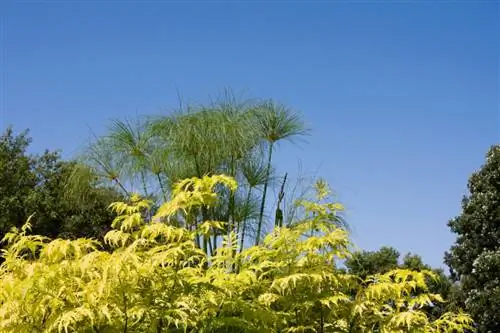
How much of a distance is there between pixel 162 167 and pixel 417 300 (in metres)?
3.48

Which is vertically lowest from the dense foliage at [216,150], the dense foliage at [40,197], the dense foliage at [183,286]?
the dense foliage at [183,286]

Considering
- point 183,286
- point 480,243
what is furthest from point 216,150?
point 480,243

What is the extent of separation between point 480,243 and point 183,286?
388 inches

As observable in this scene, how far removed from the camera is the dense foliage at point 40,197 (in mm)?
16875

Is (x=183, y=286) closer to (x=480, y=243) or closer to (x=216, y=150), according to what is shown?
(x=216, y=150)

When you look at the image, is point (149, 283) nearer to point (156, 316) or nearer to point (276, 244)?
point (156, 316)

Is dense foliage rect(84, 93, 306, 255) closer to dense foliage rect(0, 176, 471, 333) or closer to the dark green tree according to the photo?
dense foliage rect(0, 176, 471, 333)

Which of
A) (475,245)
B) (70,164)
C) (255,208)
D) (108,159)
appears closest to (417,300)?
(255,208)

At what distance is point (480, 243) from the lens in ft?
40.4

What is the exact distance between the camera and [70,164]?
57.7ft

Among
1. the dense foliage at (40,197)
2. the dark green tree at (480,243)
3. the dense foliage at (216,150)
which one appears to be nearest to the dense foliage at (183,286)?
the dense foliage at (216,150)

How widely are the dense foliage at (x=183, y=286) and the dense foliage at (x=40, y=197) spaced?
13.0m

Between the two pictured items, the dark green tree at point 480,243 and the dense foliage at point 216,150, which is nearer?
the dense foliage at point 216,150

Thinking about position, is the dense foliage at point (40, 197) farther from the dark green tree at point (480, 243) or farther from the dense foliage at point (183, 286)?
the dense foliage at point (183, 286)
